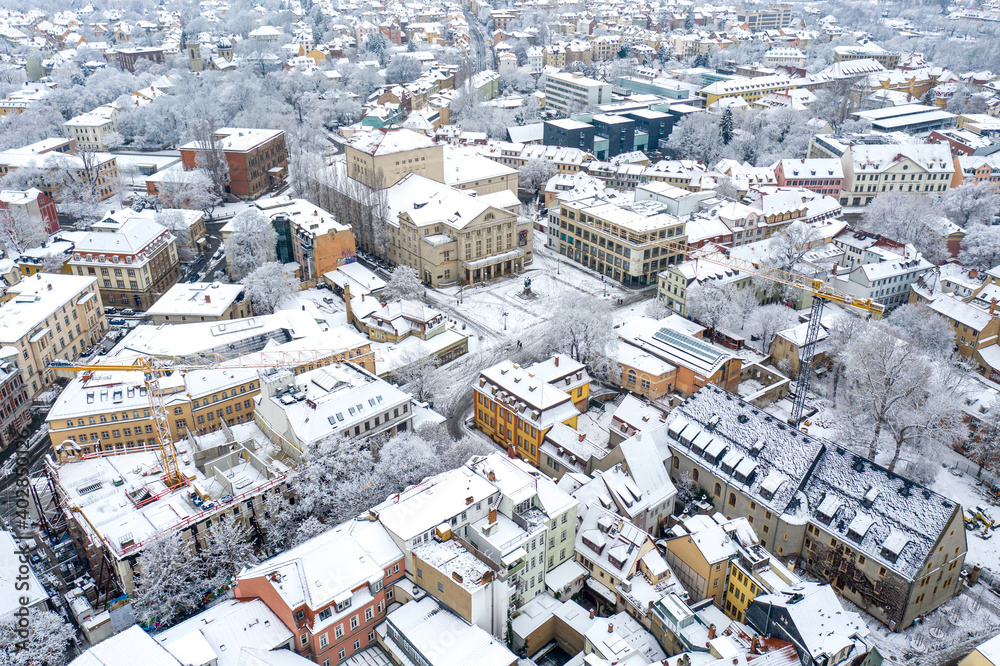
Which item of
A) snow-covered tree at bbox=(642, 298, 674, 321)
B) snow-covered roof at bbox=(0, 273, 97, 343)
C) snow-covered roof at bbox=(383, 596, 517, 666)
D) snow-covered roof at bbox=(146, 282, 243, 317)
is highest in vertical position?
snow-covered roof at bbox=(0, 273, 97, 343)

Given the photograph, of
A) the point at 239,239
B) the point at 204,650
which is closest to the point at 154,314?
the point at 239,239

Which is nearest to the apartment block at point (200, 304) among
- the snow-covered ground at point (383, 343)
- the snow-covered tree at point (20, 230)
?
the snow-covered ground at point (383, 343)

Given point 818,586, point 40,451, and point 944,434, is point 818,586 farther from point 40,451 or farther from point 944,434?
point 40,451

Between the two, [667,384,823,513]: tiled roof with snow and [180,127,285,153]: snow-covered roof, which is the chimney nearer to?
[667,384,823,513]: tiled roof with snow

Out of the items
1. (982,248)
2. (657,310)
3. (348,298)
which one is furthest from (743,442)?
(982,248)

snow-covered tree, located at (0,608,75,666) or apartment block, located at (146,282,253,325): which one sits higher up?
apartment block, located at (146,282,253,325)


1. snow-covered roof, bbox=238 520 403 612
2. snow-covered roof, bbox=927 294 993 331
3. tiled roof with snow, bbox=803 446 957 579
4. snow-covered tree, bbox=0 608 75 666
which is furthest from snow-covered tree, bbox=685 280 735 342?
snow-covered tree, bbox=0 608 75 666

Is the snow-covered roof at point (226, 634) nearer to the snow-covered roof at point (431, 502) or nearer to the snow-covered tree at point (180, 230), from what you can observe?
the snow-covered roof at point (431, 502)
